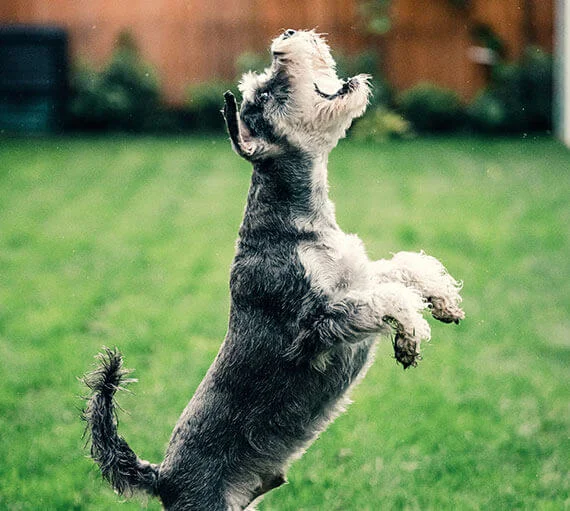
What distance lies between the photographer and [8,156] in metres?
13.2

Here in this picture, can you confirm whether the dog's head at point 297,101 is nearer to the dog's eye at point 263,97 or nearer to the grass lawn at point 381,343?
the dog's eye at point 263,97

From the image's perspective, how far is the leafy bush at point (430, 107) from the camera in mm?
14680

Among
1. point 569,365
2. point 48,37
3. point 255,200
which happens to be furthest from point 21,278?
point 48,37

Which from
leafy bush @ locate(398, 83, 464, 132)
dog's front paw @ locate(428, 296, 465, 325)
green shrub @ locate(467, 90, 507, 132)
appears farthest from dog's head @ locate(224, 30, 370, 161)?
leafy bush @ locate(398, 83, 464, 132)

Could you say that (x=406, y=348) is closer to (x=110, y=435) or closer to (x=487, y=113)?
(x=110, y=435)

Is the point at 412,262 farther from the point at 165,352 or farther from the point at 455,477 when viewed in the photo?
the point at 165,352

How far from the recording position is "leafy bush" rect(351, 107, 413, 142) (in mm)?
14102

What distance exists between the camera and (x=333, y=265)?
122 inches

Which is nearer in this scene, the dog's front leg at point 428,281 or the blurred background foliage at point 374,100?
the dog's front leg at point 428,281

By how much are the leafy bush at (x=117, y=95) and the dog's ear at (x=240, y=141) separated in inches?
494

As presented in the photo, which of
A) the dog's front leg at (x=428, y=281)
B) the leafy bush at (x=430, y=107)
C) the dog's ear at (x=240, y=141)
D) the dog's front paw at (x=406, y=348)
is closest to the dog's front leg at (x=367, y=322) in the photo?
the dog's front paw at (x=406, y=348)

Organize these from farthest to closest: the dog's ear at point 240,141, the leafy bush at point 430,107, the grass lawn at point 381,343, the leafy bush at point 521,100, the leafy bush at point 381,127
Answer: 1. the leafy bush at point 430,107
2. the leafy bush at point 521,100
3. the leafy bush at point 381,127
4. the grass lawn at point 381,343
5. the dog's ear at point 240,141

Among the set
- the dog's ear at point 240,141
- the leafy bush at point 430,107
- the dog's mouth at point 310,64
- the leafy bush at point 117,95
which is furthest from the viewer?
the leafy bush at point 117,95

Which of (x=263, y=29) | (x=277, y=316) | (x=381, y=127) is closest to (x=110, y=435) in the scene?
(x=277, y=316)
